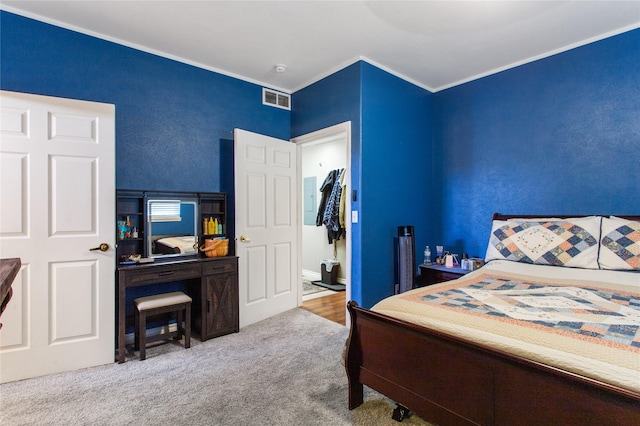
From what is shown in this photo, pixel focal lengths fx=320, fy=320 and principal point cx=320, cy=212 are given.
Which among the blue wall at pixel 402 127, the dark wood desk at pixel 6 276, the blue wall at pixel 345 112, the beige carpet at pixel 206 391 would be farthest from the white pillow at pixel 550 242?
the dark wood desk at pixel 6 276

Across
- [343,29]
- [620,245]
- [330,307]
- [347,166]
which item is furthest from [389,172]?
[620,245]

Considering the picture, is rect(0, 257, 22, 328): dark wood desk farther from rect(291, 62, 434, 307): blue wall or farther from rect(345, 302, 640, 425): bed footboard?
rect(291, 62, 434, 307): blue wall

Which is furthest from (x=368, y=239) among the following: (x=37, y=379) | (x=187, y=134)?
(x=37, y=379)

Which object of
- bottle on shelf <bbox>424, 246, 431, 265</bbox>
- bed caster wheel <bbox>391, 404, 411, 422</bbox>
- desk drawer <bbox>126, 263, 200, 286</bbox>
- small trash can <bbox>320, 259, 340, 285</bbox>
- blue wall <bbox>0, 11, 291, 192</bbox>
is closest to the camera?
bed caster wheel <bbox>391, 404, 411, 422</bbox>

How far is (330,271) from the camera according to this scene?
5.03 meters

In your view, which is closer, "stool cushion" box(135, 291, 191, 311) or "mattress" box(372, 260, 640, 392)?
"mattress" box(372, 260, 640, 392)

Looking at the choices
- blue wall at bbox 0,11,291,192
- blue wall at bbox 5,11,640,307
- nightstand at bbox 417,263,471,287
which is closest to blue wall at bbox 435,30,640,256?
blue wall at bbox 5,11,640,307

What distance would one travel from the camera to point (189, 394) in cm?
210

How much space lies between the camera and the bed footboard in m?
1.06

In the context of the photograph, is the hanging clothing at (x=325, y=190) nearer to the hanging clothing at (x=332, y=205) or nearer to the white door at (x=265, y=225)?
the hanging clothing at (x=332, y=205)

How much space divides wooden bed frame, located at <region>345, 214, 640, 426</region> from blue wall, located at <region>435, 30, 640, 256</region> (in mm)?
2390

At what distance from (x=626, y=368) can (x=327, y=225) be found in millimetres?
4018

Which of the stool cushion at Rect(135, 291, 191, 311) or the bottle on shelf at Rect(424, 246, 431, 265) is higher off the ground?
the bottle on shelf at Rect(424, 246, 431, 265)

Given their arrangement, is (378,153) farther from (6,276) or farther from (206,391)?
(6,276)
